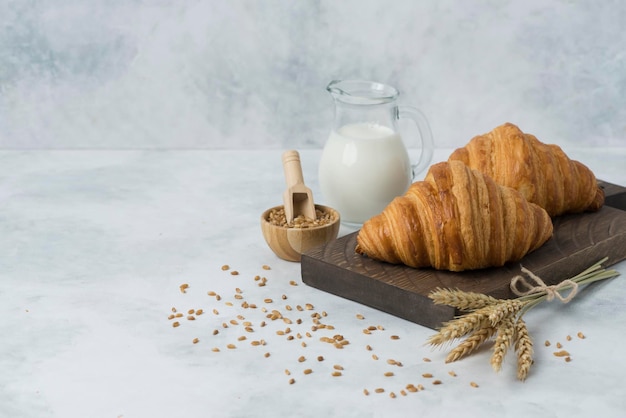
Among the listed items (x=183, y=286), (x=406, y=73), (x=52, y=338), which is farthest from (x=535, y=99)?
(x=52, y=338)

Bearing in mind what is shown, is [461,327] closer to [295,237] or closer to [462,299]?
[462,299]

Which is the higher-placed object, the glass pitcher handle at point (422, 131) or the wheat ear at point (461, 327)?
the glass pitcher handle at point (422, 131)

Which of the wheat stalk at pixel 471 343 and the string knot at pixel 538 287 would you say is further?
the string knot at pixel 538 287

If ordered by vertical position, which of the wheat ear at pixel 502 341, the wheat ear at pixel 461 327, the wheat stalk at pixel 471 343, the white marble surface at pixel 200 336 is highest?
the wheat ear at pixel 461 327

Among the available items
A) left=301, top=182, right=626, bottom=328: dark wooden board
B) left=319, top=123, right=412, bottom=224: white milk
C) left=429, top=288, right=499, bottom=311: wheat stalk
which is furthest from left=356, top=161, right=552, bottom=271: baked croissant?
left=319, top=123, right=412, bottom=224: white milk

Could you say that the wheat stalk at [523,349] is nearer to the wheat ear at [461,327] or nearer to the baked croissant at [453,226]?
the wheat ear at [461,327]

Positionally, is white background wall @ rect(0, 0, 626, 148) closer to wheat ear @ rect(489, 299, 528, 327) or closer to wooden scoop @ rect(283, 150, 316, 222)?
wooden scoop @ rect(283, 150, 316, 222)

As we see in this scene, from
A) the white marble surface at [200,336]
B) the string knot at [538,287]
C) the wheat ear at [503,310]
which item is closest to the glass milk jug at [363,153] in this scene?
the white marble surface at [200,336]
